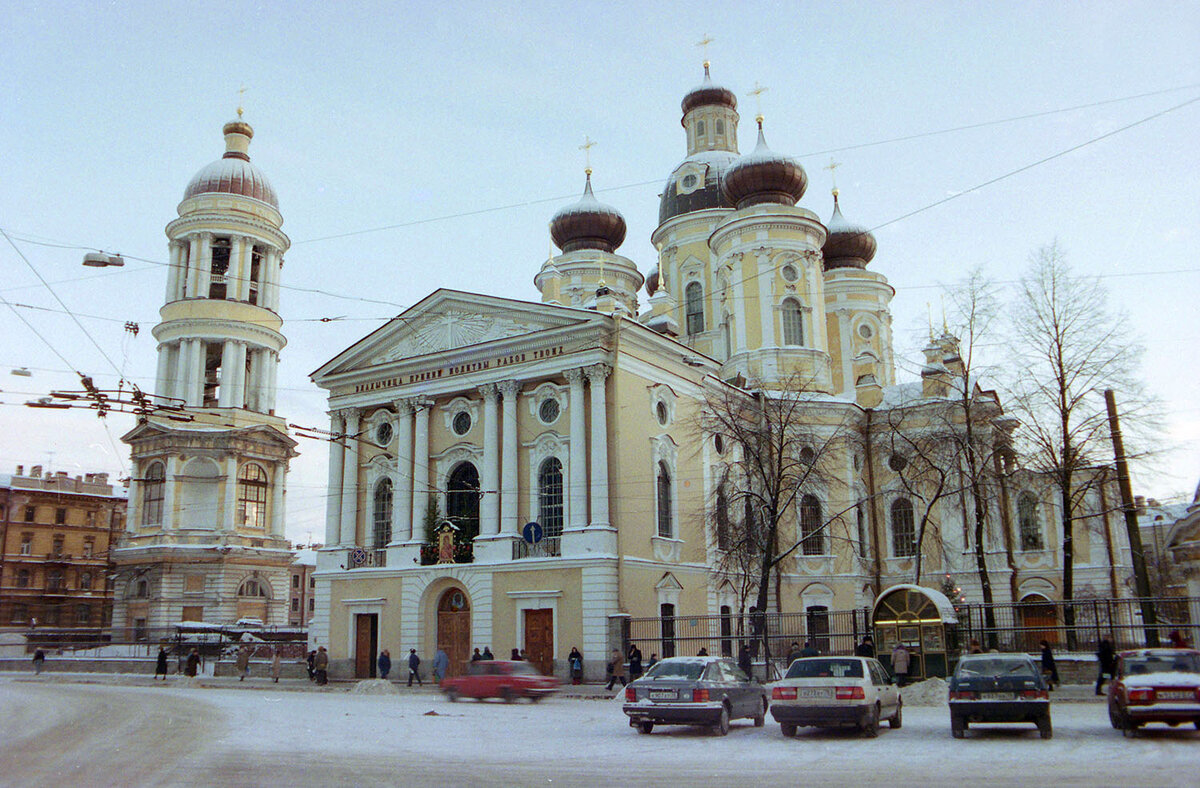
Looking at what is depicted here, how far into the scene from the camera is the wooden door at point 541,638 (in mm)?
30656

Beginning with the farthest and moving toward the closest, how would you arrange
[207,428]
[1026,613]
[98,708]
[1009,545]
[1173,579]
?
[1173,579]
[207,428]
[1026,613]
[1009,545]
[98,708]

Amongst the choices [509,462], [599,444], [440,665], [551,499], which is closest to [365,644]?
[440,665]

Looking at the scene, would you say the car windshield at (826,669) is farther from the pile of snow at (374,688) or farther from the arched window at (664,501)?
the arched window at (664,501)

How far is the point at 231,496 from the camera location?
53750mm

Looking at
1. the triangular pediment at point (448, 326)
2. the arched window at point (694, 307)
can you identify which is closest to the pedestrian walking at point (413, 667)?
the triangular pediment at point (448, 326)

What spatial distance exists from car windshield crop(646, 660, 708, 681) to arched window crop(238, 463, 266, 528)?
42877 millimetres

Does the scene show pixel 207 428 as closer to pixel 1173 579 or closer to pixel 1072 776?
pixel 1072 776

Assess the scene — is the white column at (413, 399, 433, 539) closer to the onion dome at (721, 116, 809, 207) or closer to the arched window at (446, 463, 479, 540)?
the arched window at (446, 463, 479, 540)

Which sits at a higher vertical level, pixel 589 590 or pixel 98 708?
pixel 589 590

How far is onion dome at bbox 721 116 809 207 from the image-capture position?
43.3 meters

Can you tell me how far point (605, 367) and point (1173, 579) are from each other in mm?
53980

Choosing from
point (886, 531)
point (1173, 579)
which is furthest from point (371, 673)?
point (1173, 579)

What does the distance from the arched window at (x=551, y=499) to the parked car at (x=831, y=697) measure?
1708 centimetres

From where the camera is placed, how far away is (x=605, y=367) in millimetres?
31391
